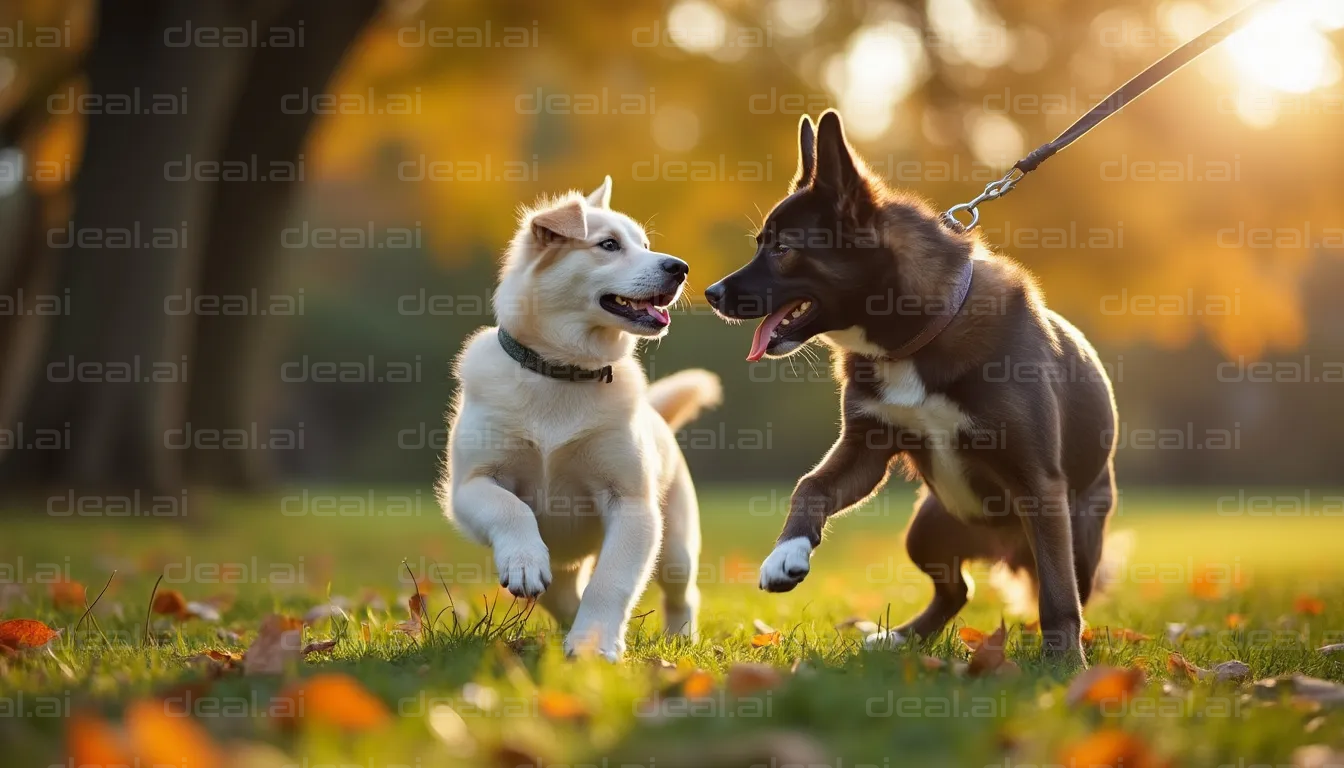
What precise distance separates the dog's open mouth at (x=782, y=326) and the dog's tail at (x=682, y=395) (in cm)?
114

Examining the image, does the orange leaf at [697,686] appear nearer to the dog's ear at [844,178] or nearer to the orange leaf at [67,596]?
the dog's ear at [844,178]

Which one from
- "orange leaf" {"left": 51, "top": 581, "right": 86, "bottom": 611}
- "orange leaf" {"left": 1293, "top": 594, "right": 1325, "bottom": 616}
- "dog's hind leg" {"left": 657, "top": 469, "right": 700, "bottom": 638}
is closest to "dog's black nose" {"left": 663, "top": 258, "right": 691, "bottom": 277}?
"dog's hind leg" {"left": 657, "top": 469, "right": 700, "bottom": 638}

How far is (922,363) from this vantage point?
12.1 feet

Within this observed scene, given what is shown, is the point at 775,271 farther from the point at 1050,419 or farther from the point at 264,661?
the point at 264,661

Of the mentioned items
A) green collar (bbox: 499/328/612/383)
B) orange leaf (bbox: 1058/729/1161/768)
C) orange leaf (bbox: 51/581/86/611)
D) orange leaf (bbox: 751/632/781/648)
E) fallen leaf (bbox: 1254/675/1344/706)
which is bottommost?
orange leaf (bbox: 51/581/86/611)

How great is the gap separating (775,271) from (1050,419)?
0.98 m

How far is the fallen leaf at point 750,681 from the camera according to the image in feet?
7.97

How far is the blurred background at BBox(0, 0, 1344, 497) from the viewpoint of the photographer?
920 centimetres

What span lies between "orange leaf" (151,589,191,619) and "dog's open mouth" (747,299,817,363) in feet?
7.57

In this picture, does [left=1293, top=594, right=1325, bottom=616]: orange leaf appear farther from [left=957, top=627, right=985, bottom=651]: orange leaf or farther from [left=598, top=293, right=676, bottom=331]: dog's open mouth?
[left=598, top=293, right=676, bottom=331]: dog's open mouth

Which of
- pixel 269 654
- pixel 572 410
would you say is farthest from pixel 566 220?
pixel 269 654

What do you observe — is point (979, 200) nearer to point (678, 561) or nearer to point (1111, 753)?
point (678, 561)

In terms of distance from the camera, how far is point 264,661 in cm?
281

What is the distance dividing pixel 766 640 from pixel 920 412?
34.0 inches
